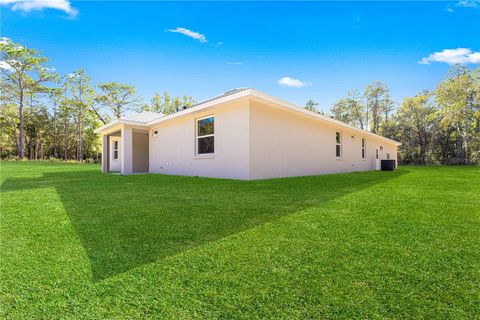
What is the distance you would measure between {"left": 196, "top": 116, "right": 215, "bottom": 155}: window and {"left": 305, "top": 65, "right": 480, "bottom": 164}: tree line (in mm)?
23203

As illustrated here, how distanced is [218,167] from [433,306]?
738 cm

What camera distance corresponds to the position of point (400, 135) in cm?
2947

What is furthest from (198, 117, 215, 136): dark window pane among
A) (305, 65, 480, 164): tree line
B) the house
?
(305, 65, 480, 164): tree line

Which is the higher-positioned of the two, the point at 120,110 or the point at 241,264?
the point at 120,110

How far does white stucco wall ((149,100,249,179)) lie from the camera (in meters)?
7.62

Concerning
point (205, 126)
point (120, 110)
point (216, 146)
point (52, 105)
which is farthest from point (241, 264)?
point (52, 105)

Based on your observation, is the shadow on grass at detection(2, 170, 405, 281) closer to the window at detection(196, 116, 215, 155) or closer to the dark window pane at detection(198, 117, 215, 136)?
the window at detection(196, 116, 215, 155)

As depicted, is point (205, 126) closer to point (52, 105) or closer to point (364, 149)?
point (364, 149)

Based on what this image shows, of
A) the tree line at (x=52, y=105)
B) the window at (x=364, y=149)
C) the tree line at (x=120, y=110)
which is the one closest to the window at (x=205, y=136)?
the window at (x=364, y=149)

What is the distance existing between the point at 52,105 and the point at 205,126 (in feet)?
99.5

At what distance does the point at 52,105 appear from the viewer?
98.8ft

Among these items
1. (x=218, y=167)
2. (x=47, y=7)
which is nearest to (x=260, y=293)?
(x=218, y=167)

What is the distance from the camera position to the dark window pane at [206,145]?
8.77 m

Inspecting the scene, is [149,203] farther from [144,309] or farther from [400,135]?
[400,135]
